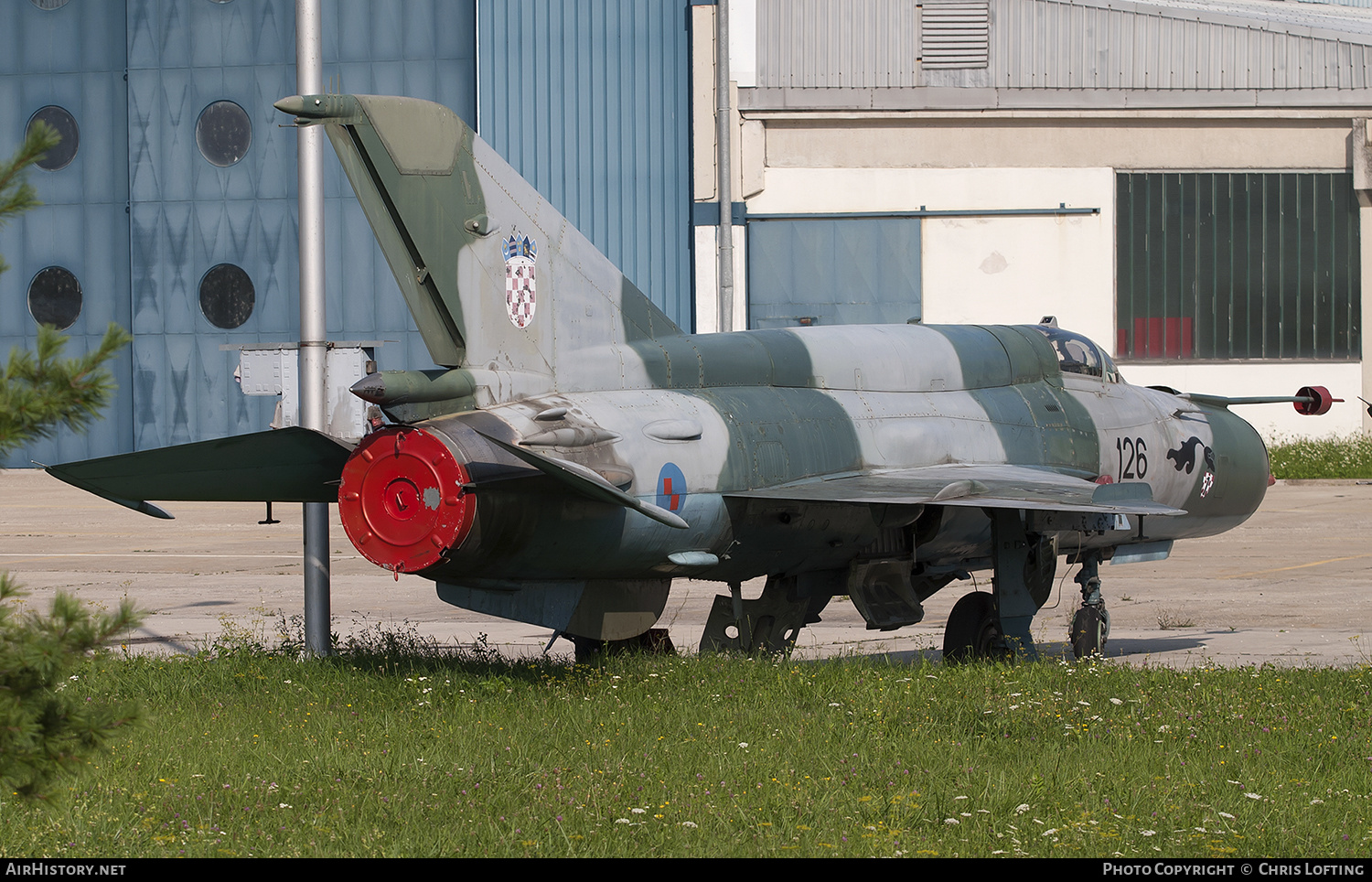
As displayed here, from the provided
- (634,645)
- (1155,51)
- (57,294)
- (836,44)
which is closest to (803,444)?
(634,645)

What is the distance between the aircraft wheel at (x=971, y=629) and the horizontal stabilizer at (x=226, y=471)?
17.6 ft

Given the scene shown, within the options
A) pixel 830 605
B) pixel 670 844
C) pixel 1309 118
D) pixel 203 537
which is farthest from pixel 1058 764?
pixel 1309 118

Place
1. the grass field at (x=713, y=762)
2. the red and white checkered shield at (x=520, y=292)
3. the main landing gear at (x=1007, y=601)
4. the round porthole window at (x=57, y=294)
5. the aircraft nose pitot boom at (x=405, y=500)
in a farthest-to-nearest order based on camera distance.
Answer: the round porthole window at (x=57, y=294) < the main landing gear at (x=1007, y=601) < the red and white checkered shield at (x=520, y=292) < the aircraft nose pitot boom at (x=405, y=500) < the grass field at (x=713, y=762)

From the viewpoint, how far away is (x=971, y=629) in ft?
39.8

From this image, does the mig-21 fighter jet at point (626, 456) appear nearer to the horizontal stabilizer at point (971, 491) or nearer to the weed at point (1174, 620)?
the horizontal stabilizer at point (971, 491)

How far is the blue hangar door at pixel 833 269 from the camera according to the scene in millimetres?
33094

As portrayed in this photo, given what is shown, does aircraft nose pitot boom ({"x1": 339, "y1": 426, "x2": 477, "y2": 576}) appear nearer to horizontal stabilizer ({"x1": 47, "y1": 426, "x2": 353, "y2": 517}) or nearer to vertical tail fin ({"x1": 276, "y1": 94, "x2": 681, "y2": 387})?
horizontal stabilizer ({"x1": 47, "y1": 426, "x2": 353, "y2": 517})

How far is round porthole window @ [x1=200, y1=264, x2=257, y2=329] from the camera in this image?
1372 inches

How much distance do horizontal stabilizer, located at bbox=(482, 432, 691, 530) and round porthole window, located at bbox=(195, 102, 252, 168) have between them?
2896 centimetres

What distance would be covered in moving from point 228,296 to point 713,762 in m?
29.9

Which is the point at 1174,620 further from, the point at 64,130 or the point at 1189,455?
the point at 64,130

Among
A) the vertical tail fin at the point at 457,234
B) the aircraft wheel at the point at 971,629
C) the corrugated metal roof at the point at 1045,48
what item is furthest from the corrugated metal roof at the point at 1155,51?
the vertical tail fin at the point at 457,234
